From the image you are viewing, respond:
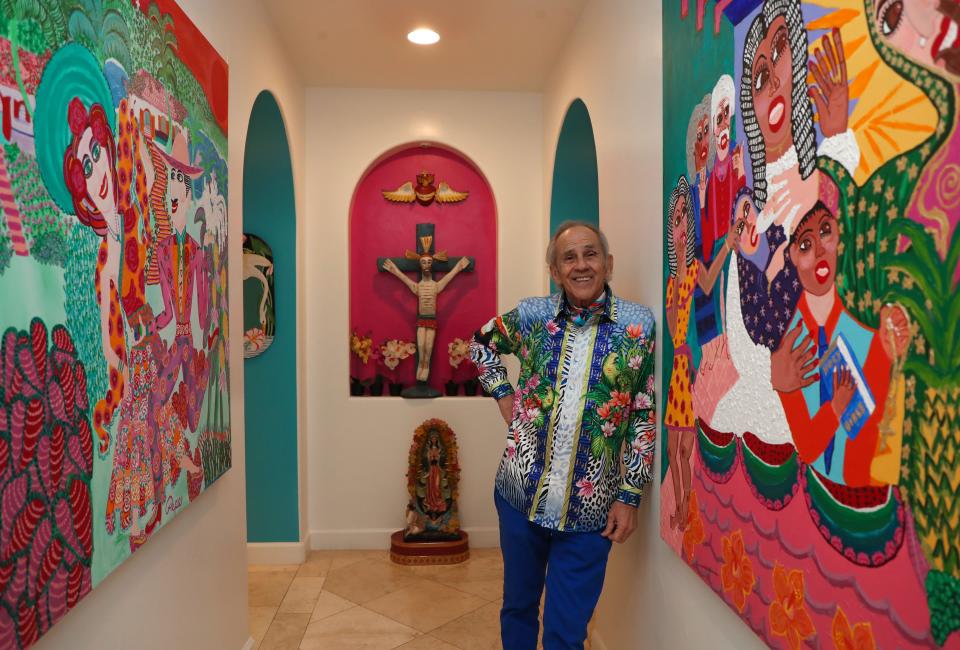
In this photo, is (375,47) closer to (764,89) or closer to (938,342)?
(764,89)

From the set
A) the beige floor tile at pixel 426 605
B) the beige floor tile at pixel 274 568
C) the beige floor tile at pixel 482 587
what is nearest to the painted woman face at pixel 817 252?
the beige floor tile at pixel 426 605

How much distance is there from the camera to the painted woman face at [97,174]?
4.04ft

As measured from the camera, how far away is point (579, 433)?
184cm

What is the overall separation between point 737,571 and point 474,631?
181 centimetres

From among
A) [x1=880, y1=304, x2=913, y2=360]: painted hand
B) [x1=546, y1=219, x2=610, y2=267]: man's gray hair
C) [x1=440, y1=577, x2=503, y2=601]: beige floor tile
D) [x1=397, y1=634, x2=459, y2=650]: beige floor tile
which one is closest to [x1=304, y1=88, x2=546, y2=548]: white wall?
[x1=440, y1=577, x2=503, y2=601]: beige floor tile

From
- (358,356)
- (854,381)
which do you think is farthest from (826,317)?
(358,356)

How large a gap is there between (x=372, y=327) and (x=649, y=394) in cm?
243

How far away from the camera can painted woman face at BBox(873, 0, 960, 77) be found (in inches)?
28.8

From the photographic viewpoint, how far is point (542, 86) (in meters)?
3.83

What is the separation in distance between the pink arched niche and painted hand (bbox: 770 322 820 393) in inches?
114

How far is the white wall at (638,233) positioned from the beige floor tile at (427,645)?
614 millimetres

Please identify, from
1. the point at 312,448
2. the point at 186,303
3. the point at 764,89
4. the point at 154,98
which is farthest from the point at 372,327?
the point at 764,89

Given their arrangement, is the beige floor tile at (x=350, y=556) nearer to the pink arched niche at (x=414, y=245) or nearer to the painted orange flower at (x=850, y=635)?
the pink arched niche at (x=414, y=245)

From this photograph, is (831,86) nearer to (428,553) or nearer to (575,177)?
(575,177)
